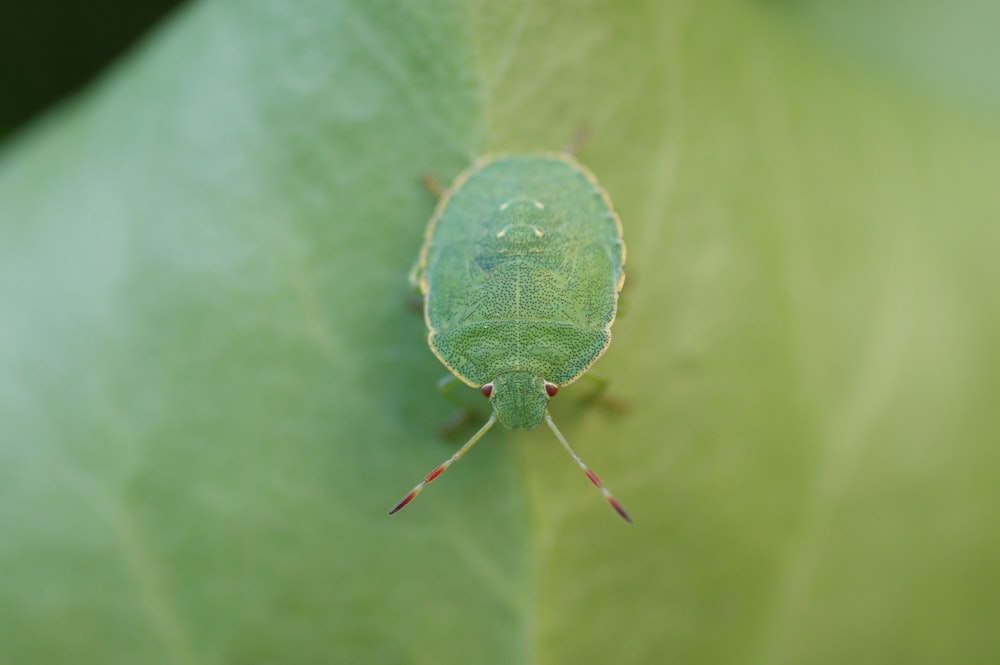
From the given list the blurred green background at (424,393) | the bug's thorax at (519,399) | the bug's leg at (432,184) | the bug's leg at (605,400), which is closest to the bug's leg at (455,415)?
the blurred green background at (424,393)

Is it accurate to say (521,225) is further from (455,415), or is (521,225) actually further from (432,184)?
(455,415)

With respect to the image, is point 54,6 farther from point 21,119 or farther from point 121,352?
point 121,352

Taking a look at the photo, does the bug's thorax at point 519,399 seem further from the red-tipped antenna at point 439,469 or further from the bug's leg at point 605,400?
the bug's leg at point 605,400

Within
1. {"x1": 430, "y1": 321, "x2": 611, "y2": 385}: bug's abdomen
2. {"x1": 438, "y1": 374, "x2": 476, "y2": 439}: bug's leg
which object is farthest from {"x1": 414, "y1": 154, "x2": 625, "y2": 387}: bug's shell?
{"x1": 438, "y1": 374, "x2": 476, "y2": 439}: bug's leg

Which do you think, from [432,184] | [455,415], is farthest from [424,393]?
[432,184]

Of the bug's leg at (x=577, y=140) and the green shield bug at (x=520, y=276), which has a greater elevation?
the bug's leg at (x=577, y=140)

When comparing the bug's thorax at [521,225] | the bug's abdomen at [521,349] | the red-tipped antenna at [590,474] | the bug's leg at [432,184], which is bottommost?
the red-tipped antenna at [590,474]
